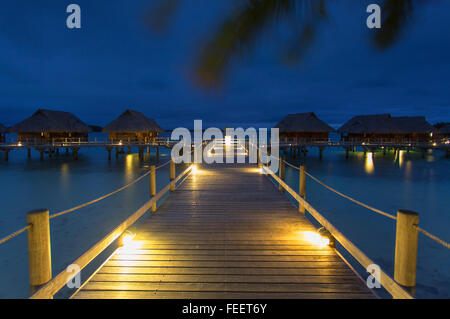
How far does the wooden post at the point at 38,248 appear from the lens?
2.20 meters

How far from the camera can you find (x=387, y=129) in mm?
40062

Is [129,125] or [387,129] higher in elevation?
[129,125]

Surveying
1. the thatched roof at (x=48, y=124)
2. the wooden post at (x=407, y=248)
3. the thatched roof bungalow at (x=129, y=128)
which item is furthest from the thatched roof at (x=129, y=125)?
the wooden post at (x=407, y=248)

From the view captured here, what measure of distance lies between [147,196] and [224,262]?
13117 millimetres

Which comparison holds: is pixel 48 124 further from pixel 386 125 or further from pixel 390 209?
pixel 386 125

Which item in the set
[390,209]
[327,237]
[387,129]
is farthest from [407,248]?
[387,129]

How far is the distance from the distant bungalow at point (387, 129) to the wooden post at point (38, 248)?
44.1 meters

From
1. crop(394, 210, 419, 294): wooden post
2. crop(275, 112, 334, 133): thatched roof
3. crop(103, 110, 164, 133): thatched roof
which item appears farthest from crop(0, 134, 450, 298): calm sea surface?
crop(275, 112, 334, 133): thatched roof

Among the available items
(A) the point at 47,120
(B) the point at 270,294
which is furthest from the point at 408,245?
(A) the point at 47,120

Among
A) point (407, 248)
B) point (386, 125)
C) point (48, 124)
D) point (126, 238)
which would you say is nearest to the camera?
point (407, 248)

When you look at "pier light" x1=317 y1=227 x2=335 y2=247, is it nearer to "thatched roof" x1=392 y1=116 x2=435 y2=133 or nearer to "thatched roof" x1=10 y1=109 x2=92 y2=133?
"thatched roof" x1=10 y1=109 x2=92 y2=133

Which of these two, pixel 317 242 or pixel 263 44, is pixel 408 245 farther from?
pixel 263 44

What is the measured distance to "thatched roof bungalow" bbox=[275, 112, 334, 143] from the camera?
3888 cm
